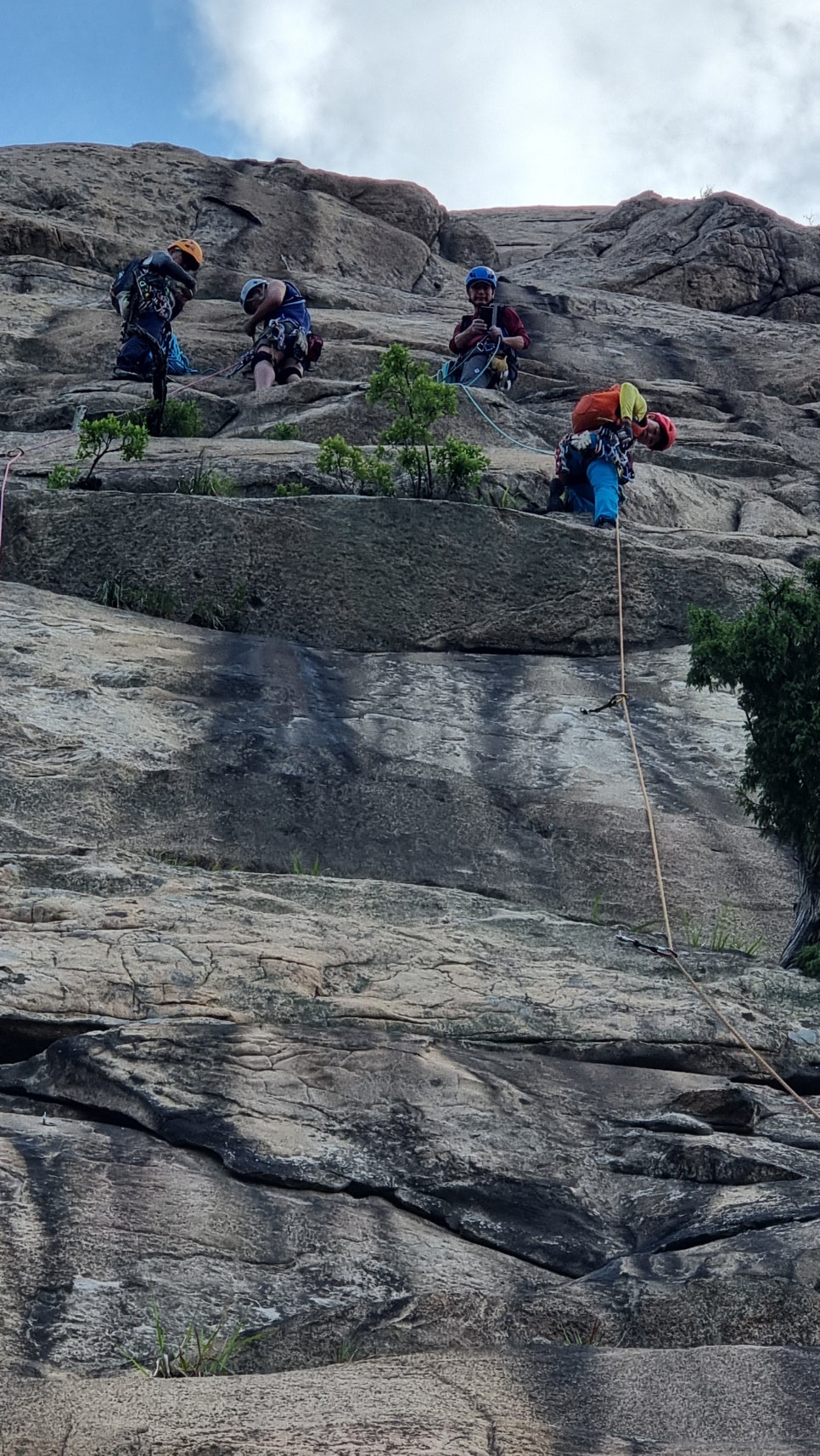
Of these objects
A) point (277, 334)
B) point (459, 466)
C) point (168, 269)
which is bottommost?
point (459, 466)

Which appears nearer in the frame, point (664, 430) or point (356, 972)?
point (356, 972)

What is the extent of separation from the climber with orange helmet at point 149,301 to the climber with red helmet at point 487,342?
10.5 ft

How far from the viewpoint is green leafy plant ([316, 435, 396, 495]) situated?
11.2 meters

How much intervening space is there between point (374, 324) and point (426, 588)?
8.54 m

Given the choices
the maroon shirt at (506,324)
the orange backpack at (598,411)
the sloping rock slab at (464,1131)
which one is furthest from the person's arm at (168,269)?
the sloping rock slab at (464,1131)

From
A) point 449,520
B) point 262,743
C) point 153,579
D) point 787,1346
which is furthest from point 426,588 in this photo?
point 787,1346

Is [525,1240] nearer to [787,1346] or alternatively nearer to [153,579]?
[787,1346]

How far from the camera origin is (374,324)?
18.2 m

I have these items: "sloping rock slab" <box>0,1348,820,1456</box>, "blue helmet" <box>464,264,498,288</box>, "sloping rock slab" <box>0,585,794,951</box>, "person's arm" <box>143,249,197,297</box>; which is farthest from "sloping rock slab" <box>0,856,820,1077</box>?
"blue helmet" <box>464,264,498,288</box>

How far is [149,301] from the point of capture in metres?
14.2

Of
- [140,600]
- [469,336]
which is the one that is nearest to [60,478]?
[140,600]

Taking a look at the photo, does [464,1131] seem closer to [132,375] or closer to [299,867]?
[299,867]

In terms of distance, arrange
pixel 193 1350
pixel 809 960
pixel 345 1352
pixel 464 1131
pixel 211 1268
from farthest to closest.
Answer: pixel 809 960
pixel 464 1131
pixel 211 1268
pixel 345 1352
pixel 193 1350

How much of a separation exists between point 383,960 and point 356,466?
5.96 m
